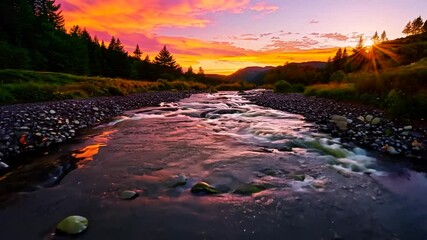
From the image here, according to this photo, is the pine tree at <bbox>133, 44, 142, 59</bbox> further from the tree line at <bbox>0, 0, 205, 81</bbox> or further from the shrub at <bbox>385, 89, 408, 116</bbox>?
the shrub at <bbox>385, 89, 408, 116</bbox>

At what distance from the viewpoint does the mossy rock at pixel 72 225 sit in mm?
4778

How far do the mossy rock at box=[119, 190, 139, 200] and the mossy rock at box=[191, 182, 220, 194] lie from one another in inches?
50.7

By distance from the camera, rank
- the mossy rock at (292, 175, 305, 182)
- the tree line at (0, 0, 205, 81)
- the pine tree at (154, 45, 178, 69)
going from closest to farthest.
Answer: the mossy rock at (292, 175, 305, 182) → the tree line at (0, 0, 205, 81) → the pine tree at (154, 45, 178, 69)

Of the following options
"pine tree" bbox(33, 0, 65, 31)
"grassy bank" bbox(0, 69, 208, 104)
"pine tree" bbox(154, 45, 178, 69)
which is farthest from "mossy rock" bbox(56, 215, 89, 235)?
"pine tree" bbox(154, 45, 178, 69)

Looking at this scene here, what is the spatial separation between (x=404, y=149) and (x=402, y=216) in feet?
16.3

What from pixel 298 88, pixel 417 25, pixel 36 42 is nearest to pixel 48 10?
pixel 36 42

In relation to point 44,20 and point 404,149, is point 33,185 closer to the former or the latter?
point 404,149

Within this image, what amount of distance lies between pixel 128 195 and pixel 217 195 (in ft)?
6.44

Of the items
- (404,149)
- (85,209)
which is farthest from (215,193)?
(404,149)

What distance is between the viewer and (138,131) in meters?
12.9

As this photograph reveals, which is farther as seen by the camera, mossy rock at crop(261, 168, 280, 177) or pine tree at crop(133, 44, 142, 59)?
pine tree at crop(133, 44, 142, 59)

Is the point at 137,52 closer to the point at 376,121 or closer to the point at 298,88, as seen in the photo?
the point at 298,88

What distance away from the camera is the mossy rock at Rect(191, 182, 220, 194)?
253 inches

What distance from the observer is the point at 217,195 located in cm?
633
